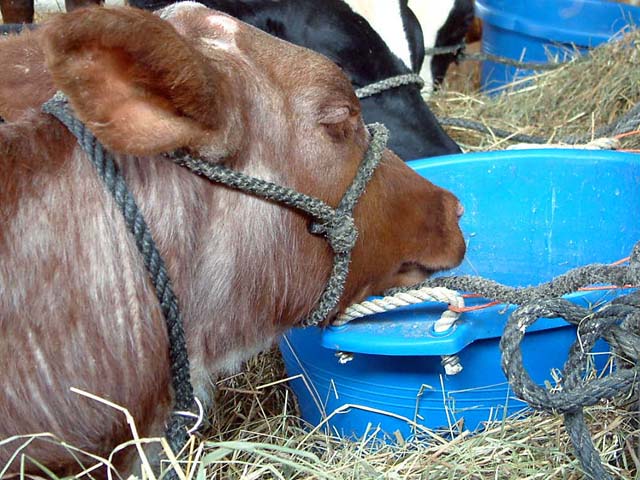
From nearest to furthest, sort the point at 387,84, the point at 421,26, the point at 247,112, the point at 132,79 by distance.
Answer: the point at 132,79, the point at 247,112, the point at 387,84, the point at 421,26

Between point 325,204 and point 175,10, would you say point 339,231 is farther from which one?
point 175,10

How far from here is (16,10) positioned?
14.3ft

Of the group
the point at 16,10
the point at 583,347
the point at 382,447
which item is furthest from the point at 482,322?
the point at 16,10

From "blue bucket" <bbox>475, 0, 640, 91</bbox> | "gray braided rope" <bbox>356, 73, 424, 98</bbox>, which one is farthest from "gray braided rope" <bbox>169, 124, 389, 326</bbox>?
"blue bucket" <bbox>475, 0, 640, 91</bbox>

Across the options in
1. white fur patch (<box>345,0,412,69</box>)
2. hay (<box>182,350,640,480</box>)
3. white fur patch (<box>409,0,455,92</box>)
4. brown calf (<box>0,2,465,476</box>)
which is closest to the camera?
brown calf (<box>0,2,465,476</box>)

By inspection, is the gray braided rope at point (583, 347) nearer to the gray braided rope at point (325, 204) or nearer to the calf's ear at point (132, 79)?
the gray braided rope at point (325, 204)

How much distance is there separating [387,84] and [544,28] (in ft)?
6.66

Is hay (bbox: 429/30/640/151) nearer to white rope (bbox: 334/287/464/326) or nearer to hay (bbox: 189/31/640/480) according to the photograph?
hay (bbox: 189/31/640/480)

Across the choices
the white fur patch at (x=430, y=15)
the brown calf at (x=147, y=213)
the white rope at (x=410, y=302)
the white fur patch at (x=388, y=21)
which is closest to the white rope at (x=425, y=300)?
the white rope at (x=410, y=302)

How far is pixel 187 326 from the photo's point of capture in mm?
1830

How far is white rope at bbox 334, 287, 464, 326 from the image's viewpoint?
6.77 ft

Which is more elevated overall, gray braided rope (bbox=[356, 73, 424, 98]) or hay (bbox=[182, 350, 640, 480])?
gray braided rope (bbox=[356, 73, 424, 98])

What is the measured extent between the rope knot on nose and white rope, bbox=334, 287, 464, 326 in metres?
0.19

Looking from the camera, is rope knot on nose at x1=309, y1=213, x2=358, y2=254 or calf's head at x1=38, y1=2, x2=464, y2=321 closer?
calf's head at x1=38, y1=2, x2=464, y2=321
